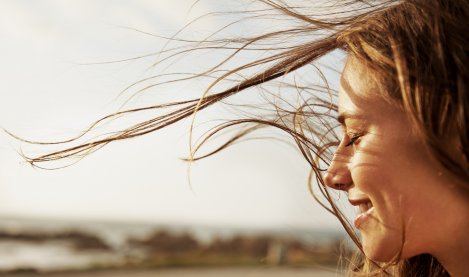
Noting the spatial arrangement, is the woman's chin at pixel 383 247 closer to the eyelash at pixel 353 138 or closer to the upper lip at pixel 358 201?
the upper lip at pixel 358 201

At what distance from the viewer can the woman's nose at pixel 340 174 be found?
8.28ft

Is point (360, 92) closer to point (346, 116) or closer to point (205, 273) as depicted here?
point (346, 116)

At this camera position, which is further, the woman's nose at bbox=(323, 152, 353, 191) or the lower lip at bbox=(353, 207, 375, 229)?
the woman's nose at bbox=(323, 152, 353, 191)

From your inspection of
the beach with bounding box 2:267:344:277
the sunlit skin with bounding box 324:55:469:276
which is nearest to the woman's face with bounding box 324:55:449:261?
the sunlit skin with bounding box 324:55:469:276

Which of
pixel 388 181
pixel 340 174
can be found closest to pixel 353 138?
pixel 340 174

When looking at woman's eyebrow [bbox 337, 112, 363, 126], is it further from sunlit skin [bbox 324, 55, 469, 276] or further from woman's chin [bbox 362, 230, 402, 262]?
woman's chin [bbox 362, 230, 402, 262]

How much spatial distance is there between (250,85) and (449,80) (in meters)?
1.19

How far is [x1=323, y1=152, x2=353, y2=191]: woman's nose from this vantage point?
2523 millimetres

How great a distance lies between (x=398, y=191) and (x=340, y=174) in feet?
0.91

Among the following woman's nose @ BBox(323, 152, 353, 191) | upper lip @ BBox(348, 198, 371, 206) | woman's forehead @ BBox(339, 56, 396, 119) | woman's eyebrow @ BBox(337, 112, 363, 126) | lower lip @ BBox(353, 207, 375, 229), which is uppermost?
woman's forehead @ BBox(339, 56, 396, 119)

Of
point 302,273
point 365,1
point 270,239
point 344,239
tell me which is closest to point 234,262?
point 302,273

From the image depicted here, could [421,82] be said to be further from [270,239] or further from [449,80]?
[270,239]

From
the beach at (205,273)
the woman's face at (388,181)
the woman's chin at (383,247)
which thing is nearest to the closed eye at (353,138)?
the woman's face at (388,181)

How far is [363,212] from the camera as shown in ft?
→ 8.07
